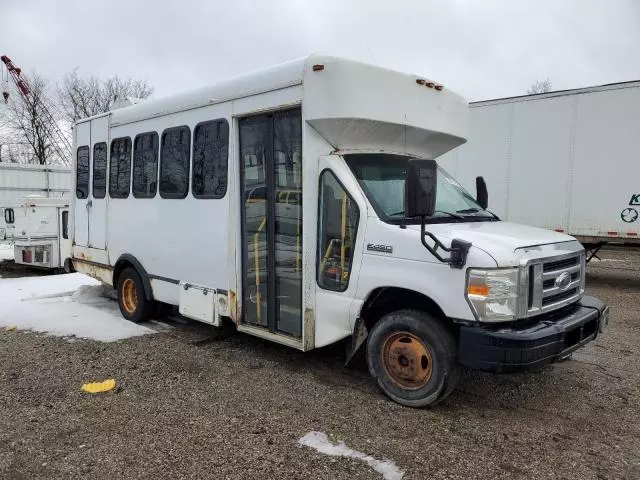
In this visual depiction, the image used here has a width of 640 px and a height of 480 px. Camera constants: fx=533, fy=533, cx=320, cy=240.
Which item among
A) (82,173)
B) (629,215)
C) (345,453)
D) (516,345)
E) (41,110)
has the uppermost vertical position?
(41,110)

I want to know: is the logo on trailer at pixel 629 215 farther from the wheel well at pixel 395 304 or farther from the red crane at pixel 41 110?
the red crane at pixel 41 110

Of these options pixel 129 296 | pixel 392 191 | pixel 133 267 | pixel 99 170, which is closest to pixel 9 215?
pixel 99 170

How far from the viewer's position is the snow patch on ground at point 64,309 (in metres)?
6.73

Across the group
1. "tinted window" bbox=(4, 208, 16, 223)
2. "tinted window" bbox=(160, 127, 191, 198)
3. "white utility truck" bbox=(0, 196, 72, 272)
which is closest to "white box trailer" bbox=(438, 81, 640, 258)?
"tinted window" bbox=(160, 127, 191, 198)

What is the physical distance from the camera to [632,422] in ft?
13.5

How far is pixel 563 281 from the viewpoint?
14.1 feet

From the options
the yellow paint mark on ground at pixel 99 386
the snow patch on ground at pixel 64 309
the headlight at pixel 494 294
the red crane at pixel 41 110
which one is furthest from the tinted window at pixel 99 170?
the red crane at pixel 41 110

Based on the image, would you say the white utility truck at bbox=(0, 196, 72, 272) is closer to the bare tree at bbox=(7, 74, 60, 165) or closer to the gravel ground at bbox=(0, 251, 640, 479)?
the gravel ground at bbox=(0, 251, 640, 479)

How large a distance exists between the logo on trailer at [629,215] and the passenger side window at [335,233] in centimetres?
770

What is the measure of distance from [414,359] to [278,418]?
1168 millimetres

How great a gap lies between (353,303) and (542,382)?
2001mm

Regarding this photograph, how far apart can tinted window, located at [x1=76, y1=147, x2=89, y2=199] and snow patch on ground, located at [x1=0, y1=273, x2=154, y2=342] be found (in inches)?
67.3

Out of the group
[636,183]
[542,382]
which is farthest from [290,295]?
[636,183]

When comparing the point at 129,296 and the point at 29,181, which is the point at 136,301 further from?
the point at 29,181
